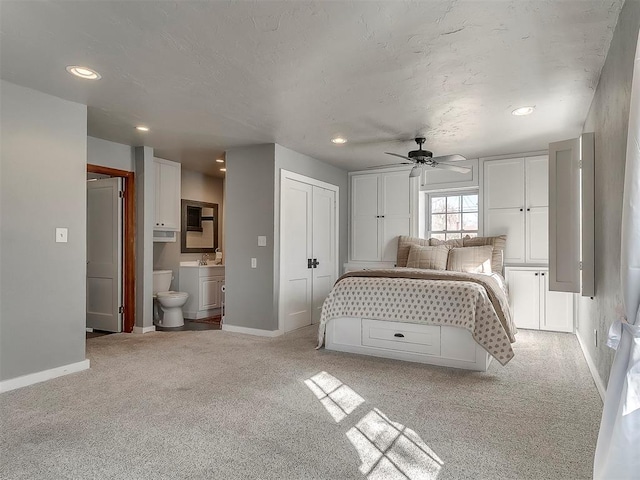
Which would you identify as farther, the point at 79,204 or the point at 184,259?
the point at 184,259

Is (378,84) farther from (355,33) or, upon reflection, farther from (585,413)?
(585,413)

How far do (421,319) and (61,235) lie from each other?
10.5 feet

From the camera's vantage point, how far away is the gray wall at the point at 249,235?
4863 mm

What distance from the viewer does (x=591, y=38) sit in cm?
245

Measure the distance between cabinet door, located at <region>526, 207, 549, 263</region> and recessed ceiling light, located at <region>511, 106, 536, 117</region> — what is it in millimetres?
1962

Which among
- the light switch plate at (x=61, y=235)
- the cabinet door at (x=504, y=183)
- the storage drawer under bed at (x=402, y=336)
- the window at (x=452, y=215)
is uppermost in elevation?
the cabinet door at (x=504, y=183)

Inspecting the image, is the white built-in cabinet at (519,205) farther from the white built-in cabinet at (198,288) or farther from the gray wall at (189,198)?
the gray wall at (189,198)

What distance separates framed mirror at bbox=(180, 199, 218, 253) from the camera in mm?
6496

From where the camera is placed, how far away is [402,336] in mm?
3789

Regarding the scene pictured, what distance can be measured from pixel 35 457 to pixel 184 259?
4617 millimetres

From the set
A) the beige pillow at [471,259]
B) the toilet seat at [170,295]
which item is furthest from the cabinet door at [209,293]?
the beige pillow at [471,259]

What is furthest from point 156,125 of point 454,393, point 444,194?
point 444,194

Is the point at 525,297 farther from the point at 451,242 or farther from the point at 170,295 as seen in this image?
the point at 170,295

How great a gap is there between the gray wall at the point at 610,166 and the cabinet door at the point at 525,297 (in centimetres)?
174
